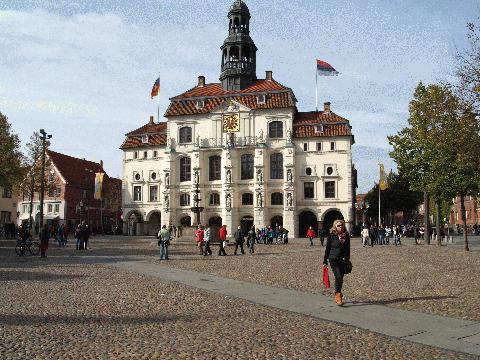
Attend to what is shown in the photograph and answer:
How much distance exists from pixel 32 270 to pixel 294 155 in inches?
1878

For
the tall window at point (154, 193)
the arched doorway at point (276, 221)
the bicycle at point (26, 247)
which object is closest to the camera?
the bicycle at point (26, 247)

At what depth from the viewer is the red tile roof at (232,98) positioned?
65.3 metres

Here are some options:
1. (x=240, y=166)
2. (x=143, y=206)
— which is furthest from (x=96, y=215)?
(x=240, y=166)

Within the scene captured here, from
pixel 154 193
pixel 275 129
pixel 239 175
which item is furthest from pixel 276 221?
pixel 154 193

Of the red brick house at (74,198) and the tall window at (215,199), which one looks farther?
the red brick house at (74,198)

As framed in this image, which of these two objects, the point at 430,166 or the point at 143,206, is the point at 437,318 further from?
the point at 143,206

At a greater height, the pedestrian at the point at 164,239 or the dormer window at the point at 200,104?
the dormer window at the point at 200,104

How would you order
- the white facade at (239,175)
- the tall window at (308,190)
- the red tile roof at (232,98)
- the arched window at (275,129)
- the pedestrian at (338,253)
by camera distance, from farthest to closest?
the red tile roof at (232,98) < the arched window at (275,129) < the tall window at (308,190) < the white facade at (239,175) < the pedestrian at (338,253)

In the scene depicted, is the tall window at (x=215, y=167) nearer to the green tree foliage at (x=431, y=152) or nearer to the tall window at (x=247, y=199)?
the tall window at (x=247, y=199)

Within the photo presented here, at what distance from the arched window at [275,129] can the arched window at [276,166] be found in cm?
251

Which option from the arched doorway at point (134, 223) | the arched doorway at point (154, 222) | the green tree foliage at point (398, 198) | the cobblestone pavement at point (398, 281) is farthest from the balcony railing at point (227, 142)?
the cobblestone pavement at point (398, 281)

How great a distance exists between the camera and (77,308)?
10477 mm

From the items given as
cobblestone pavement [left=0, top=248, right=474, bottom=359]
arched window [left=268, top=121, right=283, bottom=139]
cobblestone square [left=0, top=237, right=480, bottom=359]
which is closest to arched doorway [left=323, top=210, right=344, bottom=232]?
arched window [left=268, top=121, right=283, bottom=139]

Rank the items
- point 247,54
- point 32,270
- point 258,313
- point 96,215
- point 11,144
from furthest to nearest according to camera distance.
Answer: point 96,215 → point 247,54 → point 11,144 → point 32,270 → point 258,313
